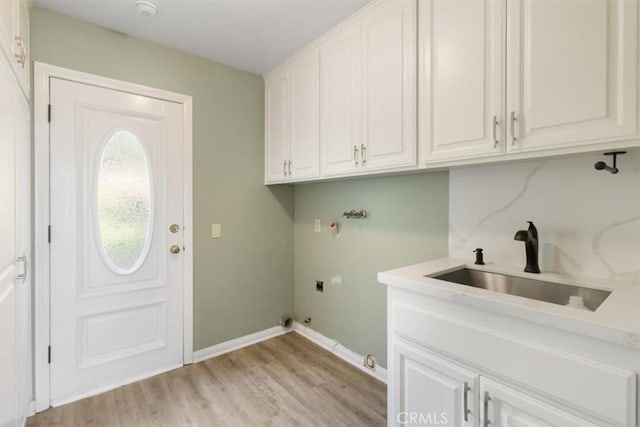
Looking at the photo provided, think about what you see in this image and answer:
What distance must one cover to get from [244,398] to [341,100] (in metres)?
2.09

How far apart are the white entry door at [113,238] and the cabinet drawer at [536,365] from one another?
76.6 inches

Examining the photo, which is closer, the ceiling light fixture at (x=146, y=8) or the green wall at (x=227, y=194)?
the ceiling light fixture at (x=146, y=8)

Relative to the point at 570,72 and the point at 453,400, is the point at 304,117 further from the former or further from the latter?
the point at 453,400

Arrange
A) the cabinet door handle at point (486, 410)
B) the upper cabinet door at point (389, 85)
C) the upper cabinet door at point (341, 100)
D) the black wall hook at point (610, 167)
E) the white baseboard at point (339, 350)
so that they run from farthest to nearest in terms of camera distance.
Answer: the white baseboard at point (339, 350)
the upper cabinet door at point (341, 100)
the upper cabinet door at point (389, 85)
the black wall hook at point (610, 167)
the cabinet door handle at point (486, 410)

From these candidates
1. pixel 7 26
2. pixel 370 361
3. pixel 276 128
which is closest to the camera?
pixel 7 26

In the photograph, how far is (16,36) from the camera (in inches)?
55.1

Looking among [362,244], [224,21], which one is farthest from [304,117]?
[362,244]

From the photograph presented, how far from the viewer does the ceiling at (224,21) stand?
1854mm

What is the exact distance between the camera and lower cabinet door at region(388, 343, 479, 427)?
1185mm

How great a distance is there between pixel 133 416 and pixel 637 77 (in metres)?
2.89

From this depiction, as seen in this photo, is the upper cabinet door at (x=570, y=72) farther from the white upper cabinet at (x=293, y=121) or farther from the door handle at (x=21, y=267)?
the door handle at (x=21, y=267)

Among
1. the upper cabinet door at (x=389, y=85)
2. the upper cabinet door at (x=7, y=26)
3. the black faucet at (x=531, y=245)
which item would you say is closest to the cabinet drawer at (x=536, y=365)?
the black faucet at (x=531, y=245)

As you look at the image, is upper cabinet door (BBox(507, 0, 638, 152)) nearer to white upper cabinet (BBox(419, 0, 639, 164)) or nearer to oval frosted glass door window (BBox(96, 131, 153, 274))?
white upper cabinet (BBox(419, 0, 639, 164))

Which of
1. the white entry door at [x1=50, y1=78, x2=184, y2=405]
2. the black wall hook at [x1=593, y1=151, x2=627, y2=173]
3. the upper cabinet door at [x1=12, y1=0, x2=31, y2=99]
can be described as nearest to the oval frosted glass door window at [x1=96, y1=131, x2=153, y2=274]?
the white entry door at [x1=50, y1=78, x2=184, y2=405]
